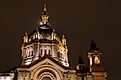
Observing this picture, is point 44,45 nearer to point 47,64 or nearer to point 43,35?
point 43,35

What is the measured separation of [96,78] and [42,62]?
6570 mm

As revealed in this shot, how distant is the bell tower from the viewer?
43250mm

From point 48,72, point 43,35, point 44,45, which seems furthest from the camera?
point 43,35

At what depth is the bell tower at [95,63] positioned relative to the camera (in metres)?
43.2

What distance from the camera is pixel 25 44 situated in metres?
50.9

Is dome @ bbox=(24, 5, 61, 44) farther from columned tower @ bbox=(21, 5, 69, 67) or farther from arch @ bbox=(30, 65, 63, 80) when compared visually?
arch @ bbox=(30, 65, 63, 80)

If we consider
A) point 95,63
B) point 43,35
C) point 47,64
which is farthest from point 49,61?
point 43,35

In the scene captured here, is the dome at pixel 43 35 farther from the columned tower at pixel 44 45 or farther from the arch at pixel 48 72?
the arch at pixel 48 72

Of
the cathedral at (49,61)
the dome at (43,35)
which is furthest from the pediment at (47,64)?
the dome at (43,35)

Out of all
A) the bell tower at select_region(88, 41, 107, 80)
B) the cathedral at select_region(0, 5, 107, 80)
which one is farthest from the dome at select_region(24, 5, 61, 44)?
the bell tower at select_region(88, 41, 107, 80)

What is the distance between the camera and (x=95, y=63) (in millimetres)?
44688

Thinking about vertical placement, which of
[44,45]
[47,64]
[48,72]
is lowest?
[48,72]

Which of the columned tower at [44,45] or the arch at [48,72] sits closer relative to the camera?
the arch at [48,72]

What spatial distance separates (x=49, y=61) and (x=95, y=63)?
573 cm
